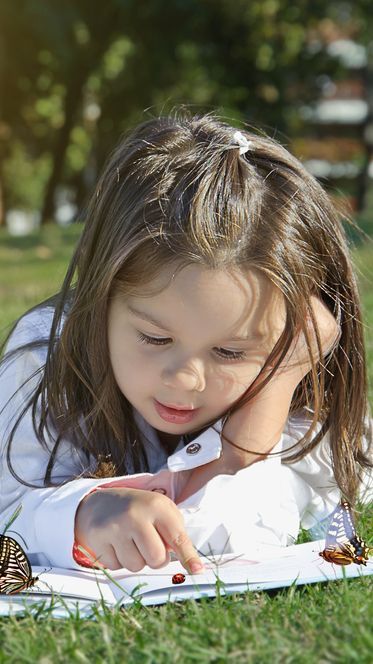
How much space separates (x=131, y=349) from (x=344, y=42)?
1322 inches

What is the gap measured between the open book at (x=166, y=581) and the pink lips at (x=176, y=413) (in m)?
0.34

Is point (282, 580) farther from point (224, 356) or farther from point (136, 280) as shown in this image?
point (136, 280)

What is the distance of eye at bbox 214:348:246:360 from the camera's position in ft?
7.76

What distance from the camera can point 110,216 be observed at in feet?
8.46

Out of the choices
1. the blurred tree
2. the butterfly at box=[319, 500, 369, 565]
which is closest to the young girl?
the butterfly at box=[319, 500, 369, 565]

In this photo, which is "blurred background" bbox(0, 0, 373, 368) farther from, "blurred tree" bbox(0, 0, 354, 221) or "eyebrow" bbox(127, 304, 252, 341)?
"eyebrow" bbox(127, 304, 252, 341)

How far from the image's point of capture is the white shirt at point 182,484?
236 cm

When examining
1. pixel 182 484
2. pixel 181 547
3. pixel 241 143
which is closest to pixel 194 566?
pixel 181 547

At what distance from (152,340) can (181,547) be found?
0.49m

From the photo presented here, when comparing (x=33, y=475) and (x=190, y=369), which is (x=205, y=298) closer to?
(x=190, y=369)

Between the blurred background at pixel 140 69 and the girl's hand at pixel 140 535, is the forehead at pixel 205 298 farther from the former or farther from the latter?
the blurred background at pixel 140 69

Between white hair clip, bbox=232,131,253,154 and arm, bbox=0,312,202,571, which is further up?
white hair clip, bbox=232,131,253,154

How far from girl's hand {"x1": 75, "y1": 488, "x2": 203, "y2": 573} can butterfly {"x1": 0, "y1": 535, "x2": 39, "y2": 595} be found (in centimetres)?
17

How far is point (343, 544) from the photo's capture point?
2.32m
